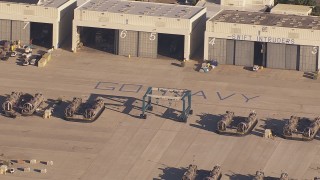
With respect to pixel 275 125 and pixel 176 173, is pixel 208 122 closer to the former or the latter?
pixel 275 125

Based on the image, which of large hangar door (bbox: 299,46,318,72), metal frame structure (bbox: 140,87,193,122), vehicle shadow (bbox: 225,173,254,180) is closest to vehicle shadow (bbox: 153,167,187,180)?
vehicle shadow (bbox: 225,173,254,180)

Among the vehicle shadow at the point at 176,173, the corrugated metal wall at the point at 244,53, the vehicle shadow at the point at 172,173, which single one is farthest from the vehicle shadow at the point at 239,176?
the corrugated metal wall at the point at 244,53

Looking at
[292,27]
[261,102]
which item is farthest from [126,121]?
[292,27]

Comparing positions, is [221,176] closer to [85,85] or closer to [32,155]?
[32,155]

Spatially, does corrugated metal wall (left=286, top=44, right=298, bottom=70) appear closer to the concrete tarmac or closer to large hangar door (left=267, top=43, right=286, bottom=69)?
large hangar door (left=267, top=43, right=286, bottom=69)

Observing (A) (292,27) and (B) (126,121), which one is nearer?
(B) (126,121)

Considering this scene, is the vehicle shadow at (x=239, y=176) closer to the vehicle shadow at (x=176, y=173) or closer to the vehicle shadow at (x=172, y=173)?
the vehicle shadow at (x=176, y=173)
